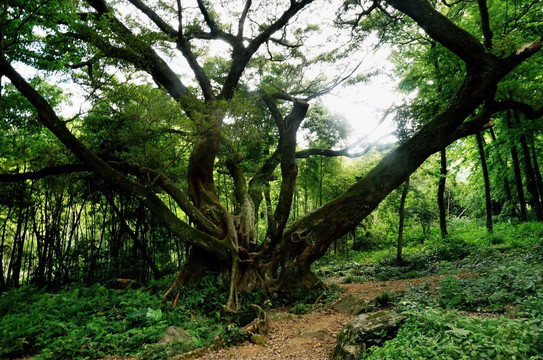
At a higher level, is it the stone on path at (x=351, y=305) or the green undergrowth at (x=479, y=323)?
the green undergrowth at (x=479, y=323)

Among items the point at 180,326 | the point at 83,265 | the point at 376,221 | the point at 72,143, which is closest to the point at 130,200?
the point at 83,265

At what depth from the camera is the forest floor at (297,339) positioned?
4031mm

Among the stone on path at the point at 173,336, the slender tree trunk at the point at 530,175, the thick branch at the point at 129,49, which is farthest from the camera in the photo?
the slender tree trunk at the point at 530,175

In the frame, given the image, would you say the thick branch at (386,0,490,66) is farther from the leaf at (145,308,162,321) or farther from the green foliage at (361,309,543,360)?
the leaf at (145,308,162,321)

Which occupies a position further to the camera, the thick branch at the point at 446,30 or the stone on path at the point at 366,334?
the thick branch at the point at 446,30

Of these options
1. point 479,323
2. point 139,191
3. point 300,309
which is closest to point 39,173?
point 139,191

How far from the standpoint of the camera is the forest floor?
403cm

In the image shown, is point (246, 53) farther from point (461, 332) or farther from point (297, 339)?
point (461, 332)

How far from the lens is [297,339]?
4.57m

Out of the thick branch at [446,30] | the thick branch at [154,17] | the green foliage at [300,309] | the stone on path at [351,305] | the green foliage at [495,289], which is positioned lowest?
the green foliage at [300,309]

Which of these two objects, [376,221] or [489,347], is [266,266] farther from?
[376,221]

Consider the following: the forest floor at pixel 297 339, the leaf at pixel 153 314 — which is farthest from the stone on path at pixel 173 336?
the forest floor at pixel 297 339

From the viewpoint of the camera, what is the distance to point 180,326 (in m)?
4.84

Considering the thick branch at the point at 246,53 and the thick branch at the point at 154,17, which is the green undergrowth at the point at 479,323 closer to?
the thick branch at the point at 246,53
